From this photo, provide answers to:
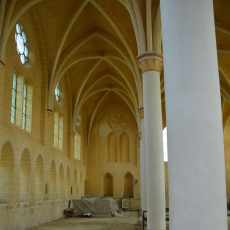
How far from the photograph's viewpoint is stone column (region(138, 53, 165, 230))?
962cm

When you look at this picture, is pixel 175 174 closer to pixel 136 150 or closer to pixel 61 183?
pixel 61 183

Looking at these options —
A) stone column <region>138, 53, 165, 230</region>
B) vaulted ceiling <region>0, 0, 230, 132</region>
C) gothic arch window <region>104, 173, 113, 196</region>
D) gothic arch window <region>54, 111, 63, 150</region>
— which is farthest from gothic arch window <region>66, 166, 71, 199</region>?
stone column <region>138, 53, 165, 230</region>

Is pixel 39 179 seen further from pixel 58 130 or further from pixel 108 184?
pixel 108 184

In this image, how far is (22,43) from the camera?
15.5 metres

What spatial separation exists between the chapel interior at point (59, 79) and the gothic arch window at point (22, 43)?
0.16 feet

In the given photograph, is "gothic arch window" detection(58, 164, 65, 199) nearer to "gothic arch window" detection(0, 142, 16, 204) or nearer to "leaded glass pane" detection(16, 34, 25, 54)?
"gothic arch window" detection(0, 142, 16, 204)

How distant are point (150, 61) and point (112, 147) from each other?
66.8 feet

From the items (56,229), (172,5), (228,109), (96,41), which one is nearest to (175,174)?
(172,5)

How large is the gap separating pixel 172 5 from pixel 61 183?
19340 millimetres

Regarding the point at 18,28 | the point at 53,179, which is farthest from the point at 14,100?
the point at 53,179

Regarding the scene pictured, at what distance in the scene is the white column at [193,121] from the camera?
312cm

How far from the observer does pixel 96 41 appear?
20.2 meters

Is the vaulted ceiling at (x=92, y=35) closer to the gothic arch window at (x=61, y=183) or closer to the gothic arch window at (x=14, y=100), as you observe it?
the gothic arch window at (x=14, y=100)

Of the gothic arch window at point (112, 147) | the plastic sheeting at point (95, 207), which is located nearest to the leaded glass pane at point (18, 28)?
the plastic sheeting at point (95, 207)
